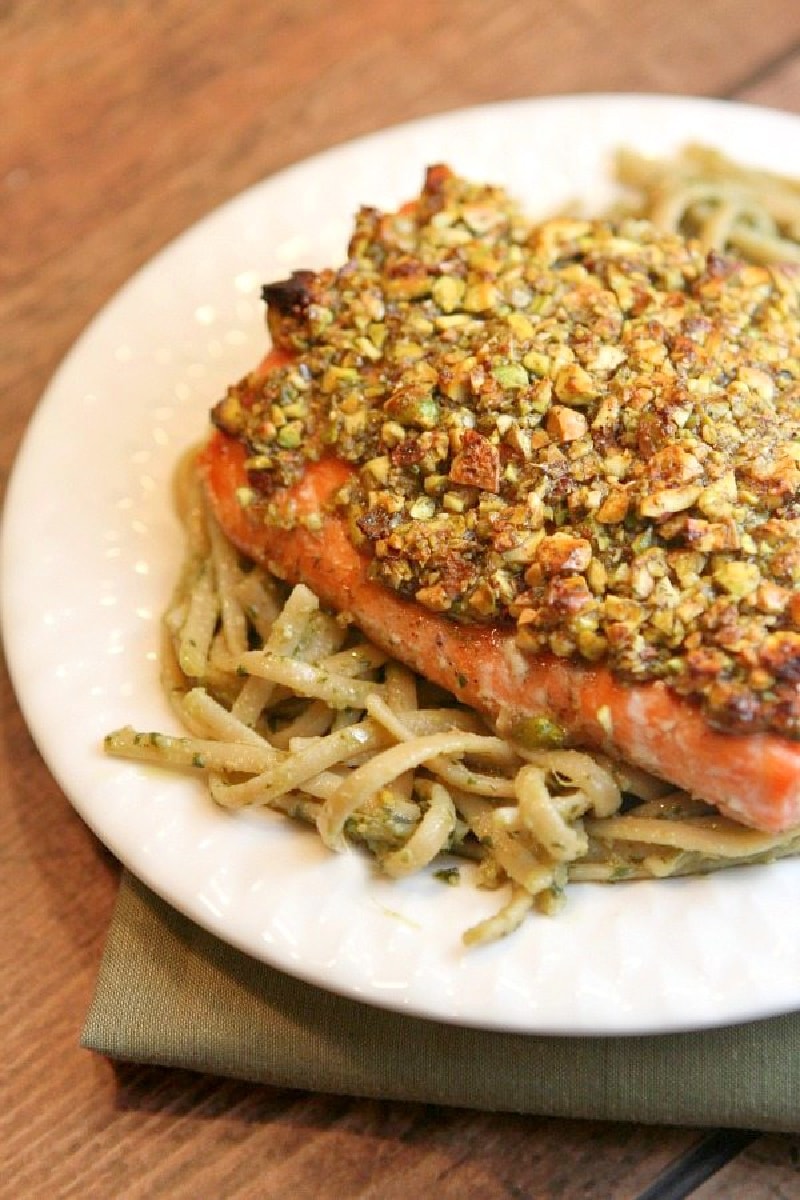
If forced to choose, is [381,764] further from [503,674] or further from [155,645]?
[155,645]

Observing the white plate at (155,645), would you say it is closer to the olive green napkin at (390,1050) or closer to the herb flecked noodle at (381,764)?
the herb flecked noodle at (381,764)

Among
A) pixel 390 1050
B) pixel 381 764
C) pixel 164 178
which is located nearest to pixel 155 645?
pixel 381 764

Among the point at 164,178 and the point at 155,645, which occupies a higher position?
the point at 164,178

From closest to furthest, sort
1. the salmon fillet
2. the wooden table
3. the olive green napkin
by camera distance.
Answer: the salmon fillet → the olive green napkin → the wooden table

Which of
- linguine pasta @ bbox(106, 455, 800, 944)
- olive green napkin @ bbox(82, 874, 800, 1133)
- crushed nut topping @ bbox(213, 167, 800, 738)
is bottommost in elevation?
olive green napkin @ bbox(82, 874, 800, 1133)

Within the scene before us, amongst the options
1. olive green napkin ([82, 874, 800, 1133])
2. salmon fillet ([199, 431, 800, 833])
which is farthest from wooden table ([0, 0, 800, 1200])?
salmon fillet ([199, 431, 800, 833])

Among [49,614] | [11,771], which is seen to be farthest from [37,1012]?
[49,614]

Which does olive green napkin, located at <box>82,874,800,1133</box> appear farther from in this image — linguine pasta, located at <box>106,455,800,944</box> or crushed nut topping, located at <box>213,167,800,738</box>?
crushed nut topping, located at <box>213,167,800,738</box>
